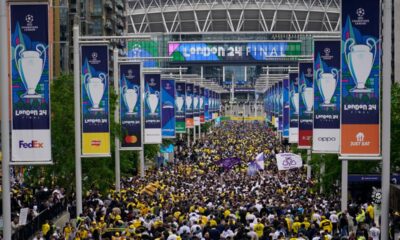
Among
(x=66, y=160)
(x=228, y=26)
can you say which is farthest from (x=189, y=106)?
(x=228, y=26)

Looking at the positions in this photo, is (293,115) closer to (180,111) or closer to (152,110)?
(152,110)

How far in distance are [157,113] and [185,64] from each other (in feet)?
456

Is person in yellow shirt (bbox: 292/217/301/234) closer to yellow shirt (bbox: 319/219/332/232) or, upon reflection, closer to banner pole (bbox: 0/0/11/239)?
yellow shirt (bbox: 319/219/332/232)

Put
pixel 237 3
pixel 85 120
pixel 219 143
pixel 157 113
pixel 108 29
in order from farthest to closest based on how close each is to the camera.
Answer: pixel 237 3 < pixel 108 29 < pixel 219 143 < pixel 157 113 < pixel 85 120

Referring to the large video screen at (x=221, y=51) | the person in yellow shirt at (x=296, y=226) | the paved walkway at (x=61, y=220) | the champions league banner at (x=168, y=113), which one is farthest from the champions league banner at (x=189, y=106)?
the large video screen at (x=221, y=51)

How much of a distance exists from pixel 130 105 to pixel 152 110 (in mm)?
6198

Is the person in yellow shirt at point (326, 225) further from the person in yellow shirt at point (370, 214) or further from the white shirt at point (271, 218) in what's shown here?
the person in yellow shirt at point (370, 214)

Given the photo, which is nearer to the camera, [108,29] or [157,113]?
[157,113]

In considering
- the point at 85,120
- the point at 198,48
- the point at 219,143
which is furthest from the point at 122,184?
the point at 198,48

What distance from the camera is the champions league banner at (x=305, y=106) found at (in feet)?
124

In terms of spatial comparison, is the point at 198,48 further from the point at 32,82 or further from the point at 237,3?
the point at 32,82

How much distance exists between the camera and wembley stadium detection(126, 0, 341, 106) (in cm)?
18438

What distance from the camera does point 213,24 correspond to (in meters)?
193

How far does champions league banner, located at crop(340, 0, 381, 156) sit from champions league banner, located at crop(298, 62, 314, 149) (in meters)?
18.3
